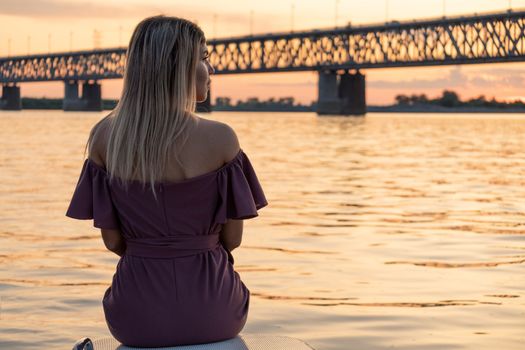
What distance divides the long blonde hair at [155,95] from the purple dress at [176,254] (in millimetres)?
120

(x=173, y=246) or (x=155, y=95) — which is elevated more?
(x=155, y=95)

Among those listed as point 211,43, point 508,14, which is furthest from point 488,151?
point 211,43

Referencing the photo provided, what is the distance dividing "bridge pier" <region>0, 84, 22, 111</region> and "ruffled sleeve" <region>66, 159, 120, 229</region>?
633 feet

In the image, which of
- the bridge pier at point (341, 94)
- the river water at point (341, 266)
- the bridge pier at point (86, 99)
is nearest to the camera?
the river water at point (341, 266)

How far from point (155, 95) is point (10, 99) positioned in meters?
193

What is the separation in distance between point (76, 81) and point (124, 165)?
191383 mm

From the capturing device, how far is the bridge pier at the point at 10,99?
632 feet

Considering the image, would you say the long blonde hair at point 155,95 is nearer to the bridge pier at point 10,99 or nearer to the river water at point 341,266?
the river water at point 341,266

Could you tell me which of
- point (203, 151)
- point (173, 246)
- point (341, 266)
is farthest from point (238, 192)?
point (341, 266)

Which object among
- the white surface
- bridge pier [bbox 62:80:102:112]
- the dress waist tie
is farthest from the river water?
bridge pier [bbox 62:80:102:112]

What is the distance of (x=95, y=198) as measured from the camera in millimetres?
3975

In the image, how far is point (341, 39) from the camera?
14938cm

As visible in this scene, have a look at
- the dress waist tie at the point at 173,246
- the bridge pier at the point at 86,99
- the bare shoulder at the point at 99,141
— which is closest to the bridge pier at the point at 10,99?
the bridge pier at the point at 86,99

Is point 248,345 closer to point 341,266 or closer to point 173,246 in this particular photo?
point 173,246
